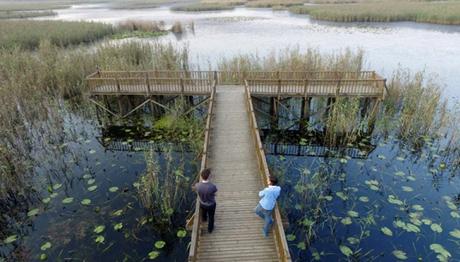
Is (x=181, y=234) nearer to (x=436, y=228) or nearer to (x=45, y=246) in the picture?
(x=45, y=246)

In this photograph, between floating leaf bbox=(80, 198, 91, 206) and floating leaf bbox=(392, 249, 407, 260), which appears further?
floating leaf bbox=(80, 198, 91, 206)

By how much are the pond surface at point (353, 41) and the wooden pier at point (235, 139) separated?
7.53 meters

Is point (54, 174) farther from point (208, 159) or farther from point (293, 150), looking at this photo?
point (293, 150)

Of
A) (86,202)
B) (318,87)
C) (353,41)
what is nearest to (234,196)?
(86,202)

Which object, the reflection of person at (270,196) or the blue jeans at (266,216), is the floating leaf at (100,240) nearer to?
the blue jeans at (266,216)

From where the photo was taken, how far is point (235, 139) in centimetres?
1195

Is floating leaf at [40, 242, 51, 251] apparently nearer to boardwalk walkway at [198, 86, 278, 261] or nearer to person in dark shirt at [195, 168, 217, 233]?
boardwalk walkway at [198, 86, 278, 261]

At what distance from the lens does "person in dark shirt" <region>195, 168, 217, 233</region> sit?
6965 millimetres

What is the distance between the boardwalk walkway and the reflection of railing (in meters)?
2.24

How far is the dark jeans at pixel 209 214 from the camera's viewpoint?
23.7 feet

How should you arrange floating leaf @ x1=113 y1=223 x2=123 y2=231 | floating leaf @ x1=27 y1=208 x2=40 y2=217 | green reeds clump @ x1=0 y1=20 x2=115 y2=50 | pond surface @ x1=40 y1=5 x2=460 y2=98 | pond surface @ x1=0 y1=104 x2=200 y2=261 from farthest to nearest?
green reeds clump @ x1=0 y1=20 x2=115 y2=50
pond surface @ x1=40 y1=5 x2=460 y2=98
floating leaf @ x1=27 y1=208 x2=40 y2=217
floating leaf @ x1=113 y1=223 x2=123 y2=231
pond surface @ x1=0 y1=104 x2=200 y2=261

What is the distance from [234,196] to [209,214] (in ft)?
5.42

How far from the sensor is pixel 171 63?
21.4 m

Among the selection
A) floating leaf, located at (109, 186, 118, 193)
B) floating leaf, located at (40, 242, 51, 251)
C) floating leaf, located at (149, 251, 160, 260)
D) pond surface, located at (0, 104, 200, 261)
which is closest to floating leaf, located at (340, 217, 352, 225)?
pond surface, located at (0, 104, 200, 261)
